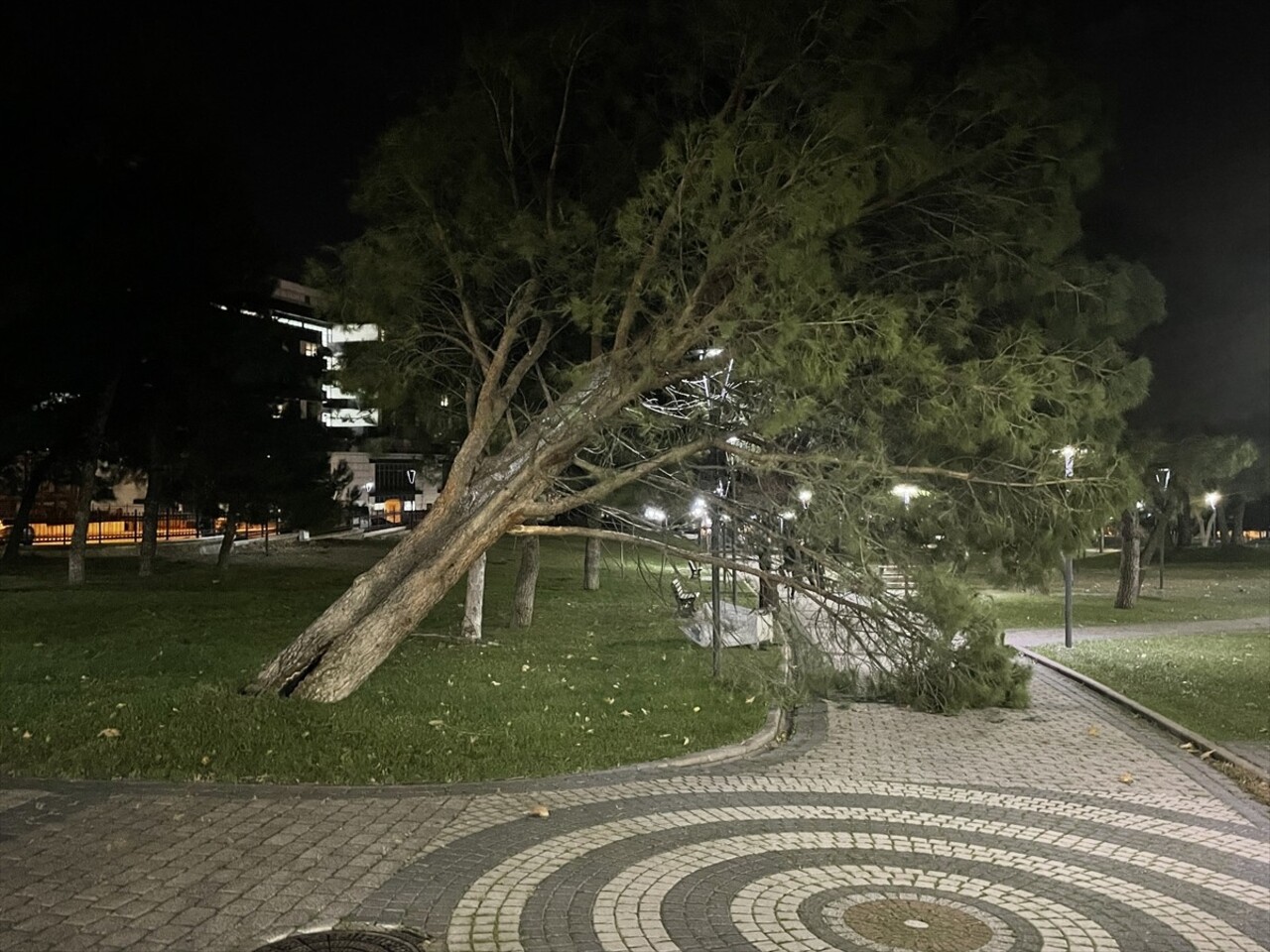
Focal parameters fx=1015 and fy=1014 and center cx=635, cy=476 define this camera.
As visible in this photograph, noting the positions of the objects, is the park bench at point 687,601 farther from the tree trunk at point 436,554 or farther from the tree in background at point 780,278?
the tree trunk at point 436,554

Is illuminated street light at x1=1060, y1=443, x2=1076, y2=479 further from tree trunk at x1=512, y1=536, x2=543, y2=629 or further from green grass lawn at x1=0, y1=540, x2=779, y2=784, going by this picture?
tree trunk at x1=512, y1=536, x2=543, y2=629

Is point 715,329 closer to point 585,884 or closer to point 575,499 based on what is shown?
point 575,499

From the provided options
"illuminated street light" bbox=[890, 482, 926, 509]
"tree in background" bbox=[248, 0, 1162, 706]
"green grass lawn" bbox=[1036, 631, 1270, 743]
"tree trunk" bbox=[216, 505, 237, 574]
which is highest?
"tree in background" bbox=[248, 0, 1162, 706]

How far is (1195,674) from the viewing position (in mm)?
14703

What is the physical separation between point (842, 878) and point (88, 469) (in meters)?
23.6

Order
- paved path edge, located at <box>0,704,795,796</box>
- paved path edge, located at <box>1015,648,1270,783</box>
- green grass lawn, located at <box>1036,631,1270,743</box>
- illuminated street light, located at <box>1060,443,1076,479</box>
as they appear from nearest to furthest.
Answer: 1. paved path edge, located at <box>0,704,795,796</box>
2. paved path edge, located at <box>1015,648,1270,783</box>
3. illuminated street light, located at <box>1060,443,1076,479</box>
4. green grass lawn, located at <box>1036,631,1270,743</box>

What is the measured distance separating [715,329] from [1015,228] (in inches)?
134

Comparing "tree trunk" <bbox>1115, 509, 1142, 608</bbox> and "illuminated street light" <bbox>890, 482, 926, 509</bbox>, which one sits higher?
"illuminated street light" <bbox>890, 482, 926, 509</bbox>

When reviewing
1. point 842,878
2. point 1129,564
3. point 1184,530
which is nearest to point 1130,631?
point 1129,564

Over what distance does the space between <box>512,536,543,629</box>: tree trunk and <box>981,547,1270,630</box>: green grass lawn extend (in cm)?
799

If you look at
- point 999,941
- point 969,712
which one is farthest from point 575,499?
point 999,941

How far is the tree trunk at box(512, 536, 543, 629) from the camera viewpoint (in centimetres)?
1822

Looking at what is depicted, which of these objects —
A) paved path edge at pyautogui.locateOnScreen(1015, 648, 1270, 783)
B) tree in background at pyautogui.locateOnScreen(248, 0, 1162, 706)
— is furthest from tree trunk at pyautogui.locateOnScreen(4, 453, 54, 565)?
paved path edge at pyautogui.locateOnScreen(1015, 648, 1270, 783)

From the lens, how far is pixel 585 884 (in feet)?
19.5
